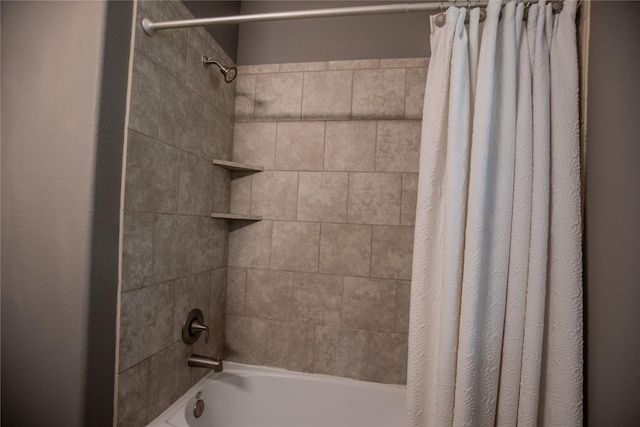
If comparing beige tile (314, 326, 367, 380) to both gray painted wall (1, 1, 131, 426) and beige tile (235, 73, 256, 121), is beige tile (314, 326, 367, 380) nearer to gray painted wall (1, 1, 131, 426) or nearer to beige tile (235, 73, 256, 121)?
gray painted wall (1, 1, 131, 426)

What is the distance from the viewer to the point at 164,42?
1.08m

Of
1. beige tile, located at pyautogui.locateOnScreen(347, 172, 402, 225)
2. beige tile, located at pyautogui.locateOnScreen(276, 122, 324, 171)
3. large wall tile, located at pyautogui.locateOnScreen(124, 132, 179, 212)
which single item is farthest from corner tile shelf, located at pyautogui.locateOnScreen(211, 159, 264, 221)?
beige tile, located at pyautogui.locateOnScreen(347, 172, 402, 225)

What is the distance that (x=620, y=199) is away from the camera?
648mm

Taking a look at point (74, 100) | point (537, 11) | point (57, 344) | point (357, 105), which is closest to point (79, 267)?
point (57, 344)

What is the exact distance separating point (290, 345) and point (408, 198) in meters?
0.95

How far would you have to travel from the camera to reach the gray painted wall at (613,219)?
1.96 ft

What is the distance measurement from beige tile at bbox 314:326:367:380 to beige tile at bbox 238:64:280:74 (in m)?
1.35

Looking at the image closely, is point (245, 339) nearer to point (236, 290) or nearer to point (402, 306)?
point (236, 290)

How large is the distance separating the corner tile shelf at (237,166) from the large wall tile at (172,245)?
0.95 ft

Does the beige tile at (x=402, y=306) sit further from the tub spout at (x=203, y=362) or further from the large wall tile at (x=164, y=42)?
the large wall tile at (x=164, y=42)

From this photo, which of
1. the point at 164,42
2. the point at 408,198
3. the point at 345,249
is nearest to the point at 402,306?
the point at 345,249

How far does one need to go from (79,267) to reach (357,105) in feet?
4.16

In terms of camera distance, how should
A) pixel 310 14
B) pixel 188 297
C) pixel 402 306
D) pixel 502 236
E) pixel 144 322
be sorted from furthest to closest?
pixel 402 306 < pixel 188 297 < pixel 144 322 < pixel 310 14 < pixel 502 236

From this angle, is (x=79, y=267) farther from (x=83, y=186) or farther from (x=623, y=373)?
(x=623, y=373)
